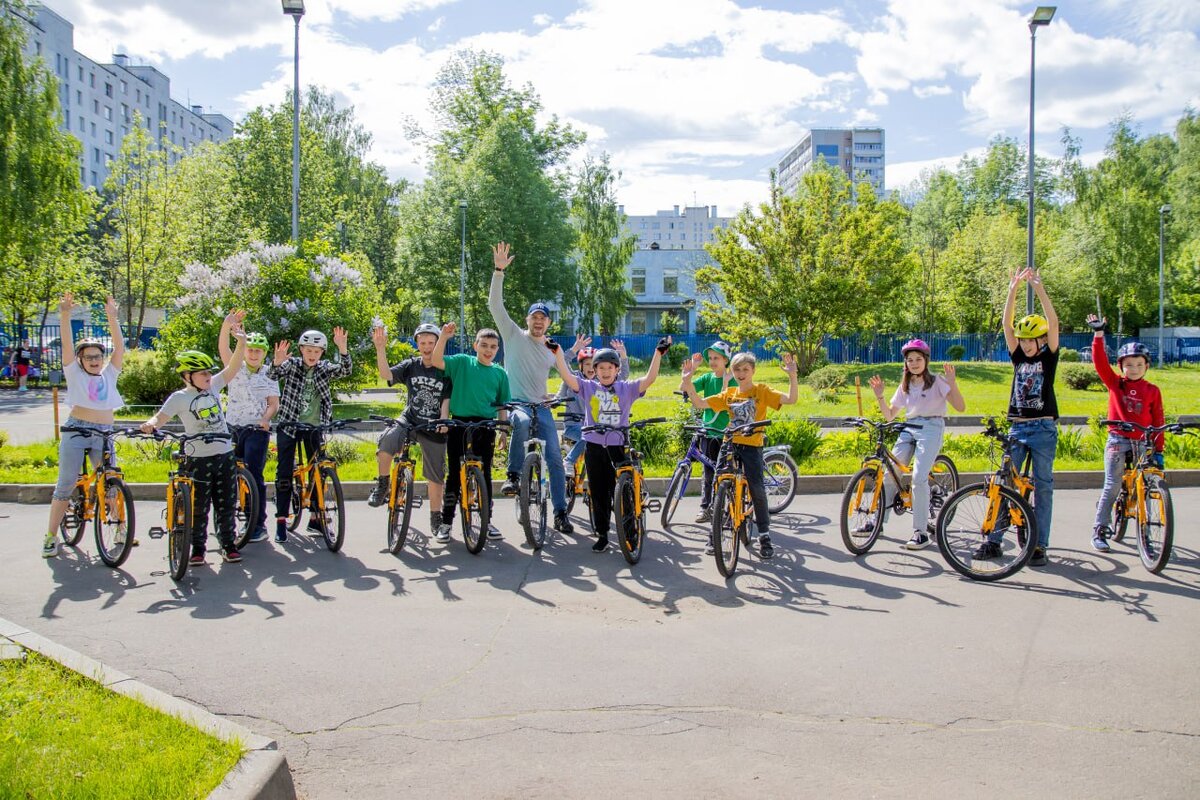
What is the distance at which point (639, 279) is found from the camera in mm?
79312

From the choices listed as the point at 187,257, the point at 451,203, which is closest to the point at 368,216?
the point at 451,203

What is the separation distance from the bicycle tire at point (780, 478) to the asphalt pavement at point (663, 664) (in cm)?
188

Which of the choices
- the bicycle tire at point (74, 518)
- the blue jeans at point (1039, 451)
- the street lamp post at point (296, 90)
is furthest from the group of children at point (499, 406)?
the street lamp post at point (296, 90)

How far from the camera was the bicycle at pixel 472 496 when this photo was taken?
24.9ft

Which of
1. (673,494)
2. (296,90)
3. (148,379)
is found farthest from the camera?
(296,90)

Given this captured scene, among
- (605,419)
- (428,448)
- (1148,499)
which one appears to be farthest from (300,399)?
(1148,499)

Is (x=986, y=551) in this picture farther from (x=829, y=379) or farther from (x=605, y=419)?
(x=829, y=379)

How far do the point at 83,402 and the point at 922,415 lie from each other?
6849 mm

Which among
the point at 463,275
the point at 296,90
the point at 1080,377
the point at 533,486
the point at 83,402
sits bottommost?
the point at 533,486

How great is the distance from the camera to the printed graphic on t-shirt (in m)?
7.07

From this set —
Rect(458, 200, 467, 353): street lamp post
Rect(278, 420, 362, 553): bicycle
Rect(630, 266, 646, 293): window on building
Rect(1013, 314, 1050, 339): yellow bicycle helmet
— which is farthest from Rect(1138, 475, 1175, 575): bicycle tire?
Rect(630, 266, 646, 293): window on building

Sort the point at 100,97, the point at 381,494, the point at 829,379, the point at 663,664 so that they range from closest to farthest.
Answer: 1. the point at 663,664
2. the point at 381,494
3. the point at 829,379
4. the point at 100,97

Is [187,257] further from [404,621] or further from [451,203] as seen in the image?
[404,621]

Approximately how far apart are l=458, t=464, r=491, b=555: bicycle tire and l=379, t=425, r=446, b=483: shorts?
57 cm
